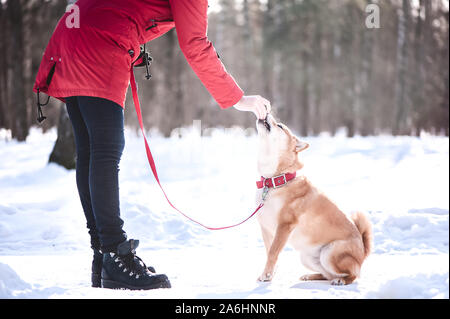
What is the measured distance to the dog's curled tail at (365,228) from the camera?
3.21 meters

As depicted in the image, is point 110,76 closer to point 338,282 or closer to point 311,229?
point 311,229

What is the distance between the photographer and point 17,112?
13680mm

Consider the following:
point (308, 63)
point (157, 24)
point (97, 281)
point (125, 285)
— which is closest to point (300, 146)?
point (157, 24)

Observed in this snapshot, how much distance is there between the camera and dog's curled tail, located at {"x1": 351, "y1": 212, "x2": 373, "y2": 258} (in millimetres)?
3214

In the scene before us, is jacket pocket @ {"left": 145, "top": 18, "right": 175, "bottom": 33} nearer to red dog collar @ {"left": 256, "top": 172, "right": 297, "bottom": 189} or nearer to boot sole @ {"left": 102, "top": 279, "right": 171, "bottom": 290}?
red dog collar @ {"left": 256, "top": 172, "right": 297, "bottom": 189}

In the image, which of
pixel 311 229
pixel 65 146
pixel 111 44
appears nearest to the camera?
pixel 111 44

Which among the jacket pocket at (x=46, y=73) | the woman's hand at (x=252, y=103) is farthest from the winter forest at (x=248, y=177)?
the woman's hand at (x=252, y=103)

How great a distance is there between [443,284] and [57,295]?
Result: 215cm

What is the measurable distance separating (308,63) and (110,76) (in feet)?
58.5

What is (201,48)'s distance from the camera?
8.55ft
